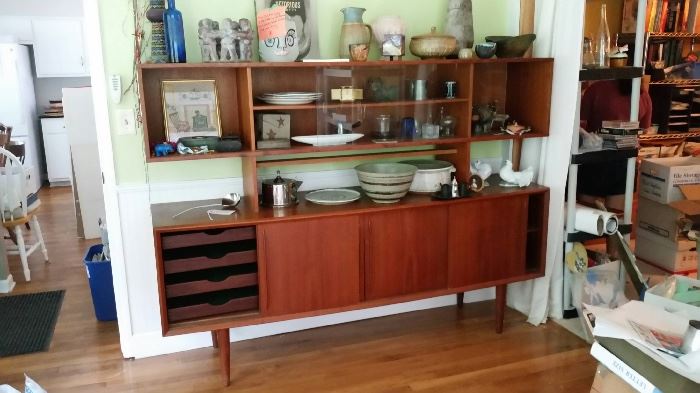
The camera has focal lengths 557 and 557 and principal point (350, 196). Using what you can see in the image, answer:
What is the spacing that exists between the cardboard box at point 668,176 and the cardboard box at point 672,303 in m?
2.08

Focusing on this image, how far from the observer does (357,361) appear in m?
2.76

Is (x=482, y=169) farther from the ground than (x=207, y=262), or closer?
farther from the ground

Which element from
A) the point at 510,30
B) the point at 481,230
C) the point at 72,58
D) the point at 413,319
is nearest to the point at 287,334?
the point at 413,319

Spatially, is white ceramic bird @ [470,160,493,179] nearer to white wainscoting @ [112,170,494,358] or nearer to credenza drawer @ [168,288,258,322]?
white wainscoting @ [112,170,494,358]

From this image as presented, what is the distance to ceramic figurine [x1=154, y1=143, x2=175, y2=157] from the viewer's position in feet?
7.98

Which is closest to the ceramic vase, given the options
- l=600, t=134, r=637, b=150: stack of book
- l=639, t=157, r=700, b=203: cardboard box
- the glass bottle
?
the glass bottle

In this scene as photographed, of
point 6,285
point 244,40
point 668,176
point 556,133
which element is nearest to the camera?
point 244,40

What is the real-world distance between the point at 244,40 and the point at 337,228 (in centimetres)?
95

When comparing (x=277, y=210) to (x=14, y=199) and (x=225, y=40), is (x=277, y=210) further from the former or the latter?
(x=14, y=199)

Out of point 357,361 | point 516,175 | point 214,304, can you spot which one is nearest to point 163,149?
point 214,304

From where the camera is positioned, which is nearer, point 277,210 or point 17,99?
point 277,210

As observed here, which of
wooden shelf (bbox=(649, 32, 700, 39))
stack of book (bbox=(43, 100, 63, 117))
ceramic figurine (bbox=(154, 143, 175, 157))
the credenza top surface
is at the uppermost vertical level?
wooden shelf (bbox=(649, 32, 700, 39))

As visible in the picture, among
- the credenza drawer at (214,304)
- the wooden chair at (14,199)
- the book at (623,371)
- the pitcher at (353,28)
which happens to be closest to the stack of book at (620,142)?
the pitcher at (353,28)

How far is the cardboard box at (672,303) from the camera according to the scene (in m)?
1.59
